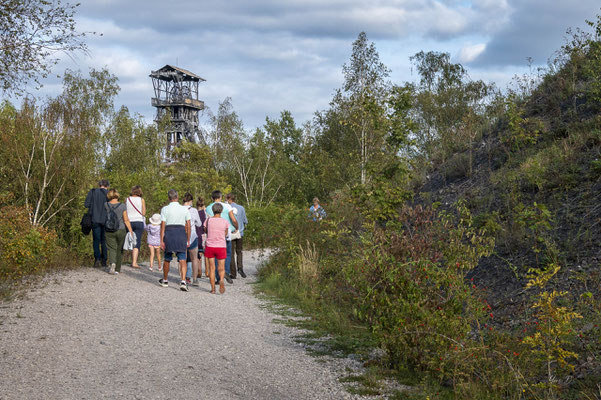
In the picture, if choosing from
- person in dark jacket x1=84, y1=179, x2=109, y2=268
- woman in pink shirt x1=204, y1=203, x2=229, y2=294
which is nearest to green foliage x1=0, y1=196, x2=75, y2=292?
person in dark jacket x1=84, y1=179, x2=109, y2=268

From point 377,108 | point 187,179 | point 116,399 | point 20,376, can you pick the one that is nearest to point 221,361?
point 116,399

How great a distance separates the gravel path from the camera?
5016 mm

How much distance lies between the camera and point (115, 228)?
1212 cm

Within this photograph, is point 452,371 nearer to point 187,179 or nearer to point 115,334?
point 115,334

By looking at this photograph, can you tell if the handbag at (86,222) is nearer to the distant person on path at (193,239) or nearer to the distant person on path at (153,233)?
the distant person on path at (153,233)

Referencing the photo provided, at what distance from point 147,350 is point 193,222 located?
5.73 meters

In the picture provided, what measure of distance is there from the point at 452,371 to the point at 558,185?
605cm

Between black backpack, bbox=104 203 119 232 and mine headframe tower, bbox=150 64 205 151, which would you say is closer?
black backpack, bbox=104 203 119 232

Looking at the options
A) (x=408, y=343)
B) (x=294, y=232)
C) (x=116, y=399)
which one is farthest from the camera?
(x=294, y=232)

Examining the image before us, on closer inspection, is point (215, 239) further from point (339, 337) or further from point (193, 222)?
point (339, 337)

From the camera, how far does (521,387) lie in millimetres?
4730

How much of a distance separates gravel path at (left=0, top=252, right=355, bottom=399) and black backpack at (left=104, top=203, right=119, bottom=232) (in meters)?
1.99

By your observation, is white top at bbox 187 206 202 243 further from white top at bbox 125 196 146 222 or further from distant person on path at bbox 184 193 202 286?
white top at bbox 125 196 146 222

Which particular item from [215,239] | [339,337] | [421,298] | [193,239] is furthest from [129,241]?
[421,298]
